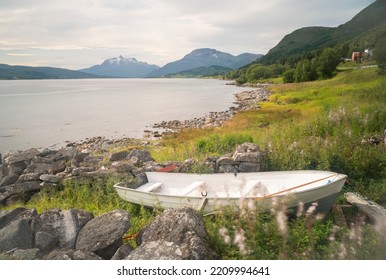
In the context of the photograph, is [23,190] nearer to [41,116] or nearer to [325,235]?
[325,235]

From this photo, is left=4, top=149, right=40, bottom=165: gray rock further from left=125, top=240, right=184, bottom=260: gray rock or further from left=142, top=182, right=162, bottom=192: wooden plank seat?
left=125, top=240, right=184, bottom=260: gray rock

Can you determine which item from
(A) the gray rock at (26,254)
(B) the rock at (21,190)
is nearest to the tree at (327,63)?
(B) the rock at (21,190)

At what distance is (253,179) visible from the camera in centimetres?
768

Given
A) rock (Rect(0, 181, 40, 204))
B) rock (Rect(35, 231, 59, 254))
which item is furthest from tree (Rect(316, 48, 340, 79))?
rock (Rect(35, 231, 59, 254))

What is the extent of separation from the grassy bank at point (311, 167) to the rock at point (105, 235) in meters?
1.12

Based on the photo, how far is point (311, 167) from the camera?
8938 millimetres

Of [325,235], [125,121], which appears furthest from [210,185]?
[125,121]

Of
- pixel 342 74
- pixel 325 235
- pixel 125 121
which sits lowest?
pixel 125 121

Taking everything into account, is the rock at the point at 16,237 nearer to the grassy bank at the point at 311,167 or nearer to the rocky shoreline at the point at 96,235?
the rocky shoreline at the point at 96,235

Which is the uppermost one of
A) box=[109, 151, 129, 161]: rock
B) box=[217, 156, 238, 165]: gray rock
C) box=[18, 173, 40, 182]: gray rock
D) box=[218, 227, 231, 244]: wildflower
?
box=[218, 227, 231, 244]: wildflower

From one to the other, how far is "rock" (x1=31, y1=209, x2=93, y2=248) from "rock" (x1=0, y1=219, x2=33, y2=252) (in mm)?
210

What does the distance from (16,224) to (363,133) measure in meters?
10.2

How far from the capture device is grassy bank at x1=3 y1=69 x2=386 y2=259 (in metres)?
4.79

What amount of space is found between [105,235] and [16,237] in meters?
1.53
